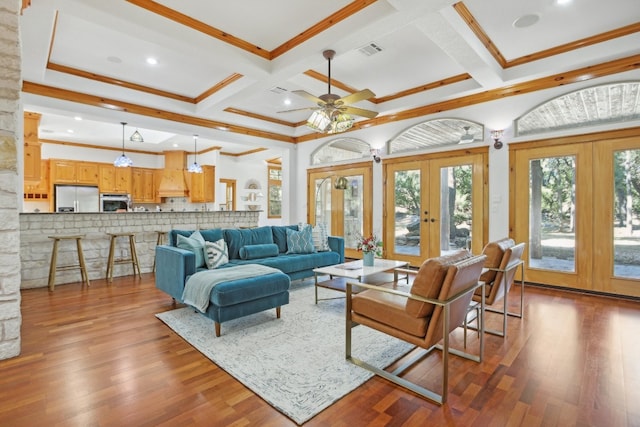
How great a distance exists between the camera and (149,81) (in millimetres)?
5125

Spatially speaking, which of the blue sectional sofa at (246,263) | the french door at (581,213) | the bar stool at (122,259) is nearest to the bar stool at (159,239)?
the bar stool at (122,259)

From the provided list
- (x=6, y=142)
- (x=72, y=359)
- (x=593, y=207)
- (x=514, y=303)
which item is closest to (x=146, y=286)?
(x=72, y=359)

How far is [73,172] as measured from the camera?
8766mm

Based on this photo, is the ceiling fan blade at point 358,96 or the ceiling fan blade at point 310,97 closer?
the ceiling fan blade at point 358,96

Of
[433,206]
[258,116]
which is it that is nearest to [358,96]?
[433,206]

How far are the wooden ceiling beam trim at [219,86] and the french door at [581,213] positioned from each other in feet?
14.4

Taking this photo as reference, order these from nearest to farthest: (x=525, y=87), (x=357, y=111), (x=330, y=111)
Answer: (x=330, y=111) → (x=357, y=111) → (x=525, y=87)

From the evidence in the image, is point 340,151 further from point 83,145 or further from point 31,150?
point 83,145

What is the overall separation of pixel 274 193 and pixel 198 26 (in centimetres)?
840

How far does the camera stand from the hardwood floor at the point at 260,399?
1896mm

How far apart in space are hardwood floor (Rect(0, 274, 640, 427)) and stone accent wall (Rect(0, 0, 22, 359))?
0.29 m

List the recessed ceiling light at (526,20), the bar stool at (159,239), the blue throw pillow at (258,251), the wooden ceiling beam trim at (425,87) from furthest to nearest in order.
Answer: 1. the bar stool at (159,239)
2. the wooden ceiling beam trim at (425,87)
3. the blue throw pillow at (258,251)
4. the recessed ceiling light at (526,20)

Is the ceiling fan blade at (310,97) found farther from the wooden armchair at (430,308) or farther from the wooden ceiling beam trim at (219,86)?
the wooden armchair at (430,308)

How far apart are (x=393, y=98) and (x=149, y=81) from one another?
4.09m
